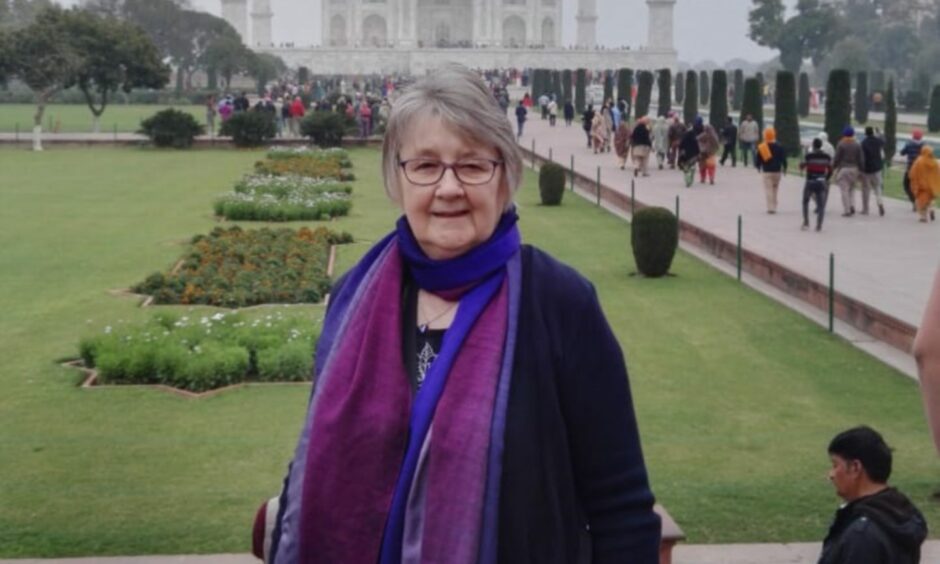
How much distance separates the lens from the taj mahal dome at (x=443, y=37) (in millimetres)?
85812

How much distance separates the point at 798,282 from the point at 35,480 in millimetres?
6884

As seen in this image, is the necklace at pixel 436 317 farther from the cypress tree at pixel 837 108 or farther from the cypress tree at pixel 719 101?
the cypress tree at pixel 719 101

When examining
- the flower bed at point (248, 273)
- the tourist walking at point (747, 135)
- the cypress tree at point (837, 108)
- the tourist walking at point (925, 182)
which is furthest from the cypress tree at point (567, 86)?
the flower bed at point (248, 273)

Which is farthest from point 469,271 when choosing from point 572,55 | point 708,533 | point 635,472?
point 572,55

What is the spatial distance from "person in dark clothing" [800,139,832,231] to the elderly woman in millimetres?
13757

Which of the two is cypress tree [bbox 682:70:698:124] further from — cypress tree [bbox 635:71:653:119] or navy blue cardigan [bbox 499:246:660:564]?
navy blue cardigan [bbox 499:246:660:564]

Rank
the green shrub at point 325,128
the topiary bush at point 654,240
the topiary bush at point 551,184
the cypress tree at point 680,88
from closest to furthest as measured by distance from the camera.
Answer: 1. the topiary bush at point 654,240
2. the topiary bush at point 551,184
3. the green shrub at point 325,128
4. the cypress tree at point 680,88

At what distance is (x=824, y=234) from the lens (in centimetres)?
1564

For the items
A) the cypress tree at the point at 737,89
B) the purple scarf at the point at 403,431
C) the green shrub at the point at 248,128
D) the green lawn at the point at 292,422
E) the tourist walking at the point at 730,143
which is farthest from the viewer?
the cypress tree at the point at 737,89

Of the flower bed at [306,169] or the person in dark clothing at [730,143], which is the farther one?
the person in dark clothing at [730,143]

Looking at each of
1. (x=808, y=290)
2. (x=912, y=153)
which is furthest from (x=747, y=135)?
(x=808, y=290)

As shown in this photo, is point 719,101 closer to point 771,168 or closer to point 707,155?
point 707,155

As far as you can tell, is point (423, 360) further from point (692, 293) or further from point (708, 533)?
point (692, 293)

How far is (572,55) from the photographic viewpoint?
8694 centimetres
